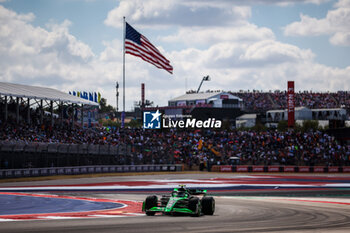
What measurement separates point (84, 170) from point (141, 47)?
38.6 feet

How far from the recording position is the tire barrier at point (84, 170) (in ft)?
127

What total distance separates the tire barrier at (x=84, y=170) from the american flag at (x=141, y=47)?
959 cm

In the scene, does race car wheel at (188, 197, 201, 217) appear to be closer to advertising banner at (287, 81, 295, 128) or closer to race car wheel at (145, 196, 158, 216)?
race car wheel at (145, 196, 158, 216)

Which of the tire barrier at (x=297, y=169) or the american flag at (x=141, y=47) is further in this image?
the tire barrier at (x=297, y=169)

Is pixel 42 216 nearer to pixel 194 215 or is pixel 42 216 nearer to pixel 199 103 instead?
pixel 194 215

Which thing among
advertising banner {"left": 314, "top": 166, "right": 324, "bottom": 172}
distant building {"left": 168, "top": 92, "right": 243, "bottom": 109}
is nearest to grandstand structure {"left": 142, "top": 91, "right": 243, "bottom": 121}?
distant building {"left": 168, "top": 92, "right": 243, "bottom": 109}

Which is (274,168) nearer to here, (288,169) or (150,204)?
(288,169)

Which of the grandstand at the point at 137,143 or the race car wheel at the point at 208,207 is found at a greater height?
the grandstand at the point at 137,143

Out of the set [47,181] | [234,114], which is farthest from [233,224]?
[234,114]

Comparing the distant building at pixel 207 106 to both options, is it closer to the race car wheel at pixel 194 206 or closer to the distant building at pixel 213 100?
the distant building at pixel 213 100

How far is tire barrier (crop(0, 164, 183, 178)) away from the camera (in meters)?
38.8

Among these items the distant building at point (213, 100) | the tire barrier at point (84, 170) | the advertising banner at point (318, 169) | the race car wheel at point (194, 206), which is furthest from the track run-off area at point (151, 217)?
the distant building at point (213, 100)

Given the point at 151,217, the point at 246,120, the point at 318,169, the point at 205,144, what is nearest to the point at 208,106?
the point at 246,120

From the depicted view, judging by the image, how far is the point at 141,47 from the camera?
47.9 meters
